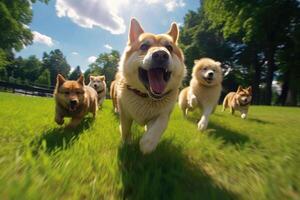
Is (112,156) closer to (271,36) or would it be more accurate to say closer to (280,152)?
(280,152)

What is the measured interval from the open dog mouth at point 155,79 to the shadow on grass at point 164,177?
714 millimetres

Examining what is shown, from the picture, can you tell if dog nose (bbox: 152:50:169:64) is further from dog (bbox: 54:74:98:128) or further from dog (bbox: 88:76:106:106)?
dog (bbox: 88:76:106:106)

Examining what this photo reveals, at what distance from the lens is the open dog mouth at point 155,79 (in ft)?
12.4

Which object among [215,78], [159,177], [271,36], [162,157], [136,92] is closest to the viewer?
[159,177]

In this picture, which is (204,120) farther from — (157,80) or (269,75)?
(269,75)

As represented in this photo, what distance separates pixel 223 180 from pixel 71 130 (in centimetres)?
336

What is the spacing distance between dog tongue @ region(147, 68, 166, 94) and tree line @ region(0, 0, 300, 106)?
14.8 m

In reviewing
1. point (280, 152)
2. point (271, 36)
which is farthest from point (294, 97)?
point (280, 152)

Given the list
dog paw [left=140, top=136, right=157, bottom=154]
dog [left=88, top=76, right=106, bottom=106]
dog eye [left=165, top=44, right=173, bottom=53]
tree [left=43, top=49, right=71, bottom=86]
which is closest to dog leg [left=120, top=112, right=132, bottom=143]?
dog paw [left=140, top=136, right=157, bottom=154]

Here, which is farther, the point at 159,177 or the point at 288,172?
the point at 288,172

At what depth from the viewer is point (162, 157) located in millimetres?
3268

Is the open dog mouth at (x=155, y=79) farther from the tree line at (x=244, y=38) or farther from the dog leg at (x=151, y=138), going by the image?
the tree line at (x=244, y=38)

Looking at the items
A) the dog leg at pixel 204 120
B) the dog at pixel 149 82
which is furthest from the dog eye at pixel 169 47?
the dog leg at pixel 204 120

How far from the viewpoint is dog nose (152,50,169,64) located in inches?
145
